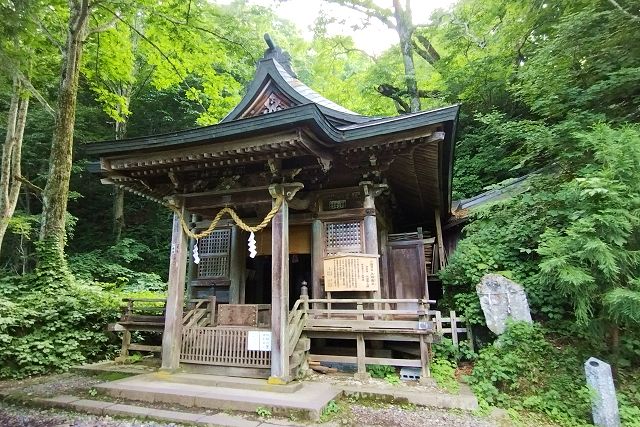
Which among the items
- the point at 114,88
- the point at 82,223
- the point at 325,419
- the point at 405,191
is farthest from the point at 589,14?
the point at 82,223

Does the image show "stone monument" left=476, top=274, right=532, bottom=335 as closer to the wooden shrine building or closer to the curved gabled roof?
the wooden shrine building

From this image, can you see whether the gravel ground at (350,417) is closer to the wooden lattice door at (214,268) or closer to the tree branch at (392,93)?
the wooden lattice door at (214,268)

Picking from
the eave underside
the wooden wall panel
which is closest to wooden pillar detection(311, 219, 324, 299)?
the wooden wall panel

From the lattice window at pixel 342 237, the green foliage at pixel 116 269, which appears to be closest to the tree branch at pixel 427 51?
the lattice window at pixel 342 237

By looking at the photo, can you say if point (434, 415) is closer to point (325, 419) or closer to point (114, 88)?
point (325, 419)

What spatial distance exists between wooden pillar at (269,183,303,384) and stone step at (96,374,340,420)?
423 millimetres

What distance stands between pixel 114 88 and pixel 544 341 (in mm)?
19214

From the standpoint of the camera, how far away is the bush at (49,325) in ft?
22.4

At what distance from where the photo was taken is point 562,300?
6.70 metres

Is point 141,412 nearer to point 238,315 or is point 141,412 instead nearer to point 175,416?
point 175,416

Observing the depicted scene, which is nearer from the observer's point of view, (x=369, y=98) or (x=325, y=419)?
(x=325, y=419)

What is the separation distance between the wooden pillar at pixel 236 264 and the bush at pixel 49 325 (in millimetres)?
3029

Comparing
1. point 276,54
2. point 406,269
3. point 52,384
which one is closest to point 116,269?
point 52,384

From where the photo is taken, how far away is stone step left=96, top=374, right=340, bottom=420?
4.58 metres
